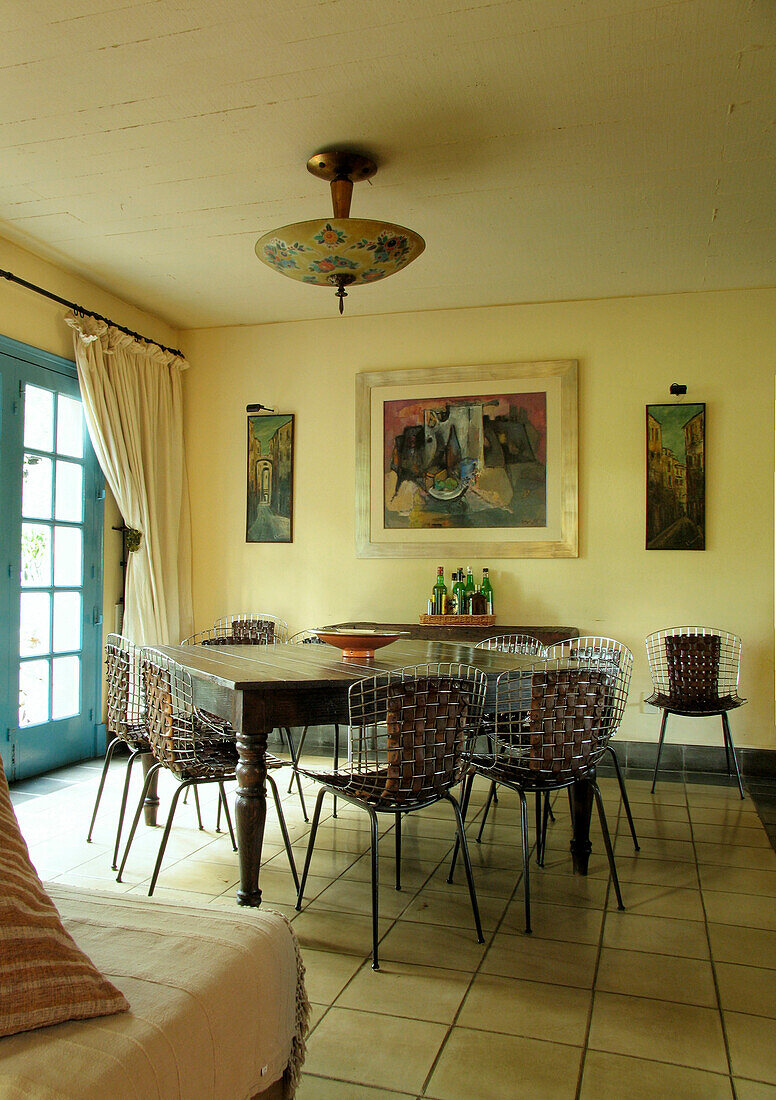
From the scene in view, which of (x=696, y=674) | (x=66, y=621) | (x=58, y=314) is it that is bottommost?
(x=696, y=674)

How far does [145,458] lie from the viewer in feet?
18.7

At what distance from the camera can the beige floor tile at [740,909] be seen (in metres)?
2.89

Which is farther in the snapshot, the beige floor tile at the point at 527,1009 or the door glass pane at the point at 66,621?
the door glass pane at the point at 66,621

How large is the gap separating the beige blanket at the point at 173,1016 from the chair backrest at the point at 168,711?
1.28 m

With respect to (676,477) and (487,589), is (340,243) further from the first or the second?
(676,477)

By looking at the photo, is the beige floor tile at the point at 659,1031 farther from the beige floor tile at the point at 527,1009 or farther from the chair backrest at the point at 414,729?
the chair backrest at the point at 414,729

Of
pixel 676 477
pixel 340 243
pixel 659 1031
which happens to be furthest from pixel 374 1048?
pixel 676 477

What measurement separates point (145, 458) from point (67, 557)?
0.94m

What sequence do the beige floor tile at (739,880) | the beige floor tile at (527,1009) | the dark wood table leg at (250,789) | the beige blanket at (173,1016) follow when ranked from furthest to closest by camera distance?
1. the beige floor tile at (739,880)
2. the dark wood table leg at (250,789)
3. the beige floor tile at (527,1009)
4. the beige blanket at (173,1016)

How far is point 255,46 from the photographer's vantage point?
2.88 metres

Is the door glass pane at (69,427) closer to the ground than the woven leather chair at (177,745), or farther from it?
farther from it

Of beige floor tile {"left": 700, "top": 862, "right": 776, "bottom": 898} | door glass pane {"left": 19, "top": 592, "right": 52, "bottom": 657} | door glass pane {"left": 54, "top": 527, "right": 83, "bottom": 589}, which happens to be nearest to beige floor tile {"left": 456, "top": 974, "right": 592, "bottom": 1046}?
beige floor tile {"left": 700, "top": 862, "right": 776, "bottom": 898}

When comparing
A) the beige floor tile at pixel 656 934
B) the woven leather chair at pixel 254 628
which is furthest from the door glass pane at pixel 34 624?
the beige floor tile at pixel 656 934

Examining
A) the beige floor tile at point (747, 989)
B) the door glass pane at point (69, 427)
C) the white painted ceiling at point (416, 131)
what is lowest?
the beige floor tile at point (747, 989)
